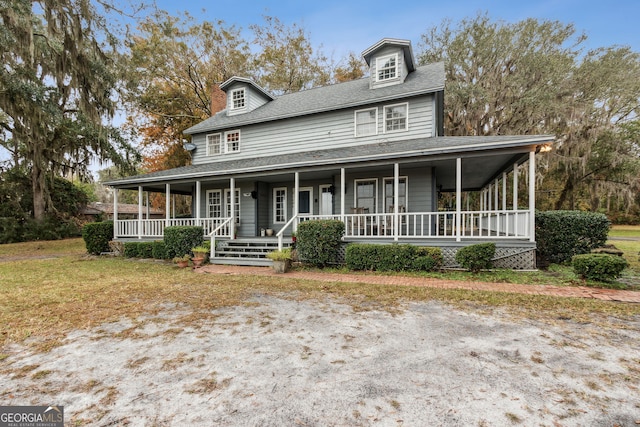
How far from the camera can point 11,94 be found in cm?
1064

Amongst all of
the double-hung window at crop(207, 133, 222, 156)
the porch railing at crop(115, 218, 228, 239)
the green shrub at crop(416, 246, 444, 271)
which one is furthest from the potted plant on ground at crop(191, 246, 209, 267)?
the green shrub at crop(416, 246, 444, 271)

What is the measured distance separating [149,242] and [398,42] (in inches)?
504

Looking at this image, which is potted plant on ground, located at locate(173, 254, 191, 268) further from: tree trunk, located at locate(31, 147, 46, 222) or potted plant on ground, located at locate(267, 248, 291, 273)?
tree trunk, located at locate(31, 147, 46, 222)

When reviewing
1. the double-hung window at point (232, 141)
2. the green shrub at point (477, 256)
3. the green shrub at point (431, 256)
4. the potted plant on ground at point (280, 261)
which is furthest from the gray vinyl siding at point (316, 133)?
the potted plant on ground at point (280, 261)

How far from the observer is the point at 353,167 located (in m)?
9.51

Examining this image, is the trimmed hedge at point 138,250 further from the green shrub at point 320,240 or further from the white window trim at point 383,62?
the white window trim at point 383,62

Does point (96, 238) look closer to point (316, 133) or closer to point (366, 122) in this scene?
point (316, 133)

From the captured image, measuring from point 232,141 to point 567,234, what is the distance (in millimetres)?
13617

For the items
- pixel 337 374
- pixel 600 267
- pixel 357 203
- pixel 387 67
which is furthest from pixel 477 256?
pixel 387 67

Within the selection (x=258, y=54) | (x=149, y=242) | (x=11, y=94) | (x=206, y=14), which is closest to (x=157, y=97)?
(x=206, y=14)

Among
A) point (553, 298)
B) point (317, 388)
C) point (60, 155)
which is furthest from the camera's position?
point (60, 155)

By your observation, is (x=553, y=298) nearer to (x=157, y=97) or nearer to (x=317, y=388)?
(x=317, y=388)

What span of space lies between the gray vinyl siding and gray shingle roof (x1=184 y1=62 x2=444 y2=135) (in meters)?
0.34

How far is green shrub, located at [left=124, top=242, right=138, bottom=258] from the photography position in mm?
11570
